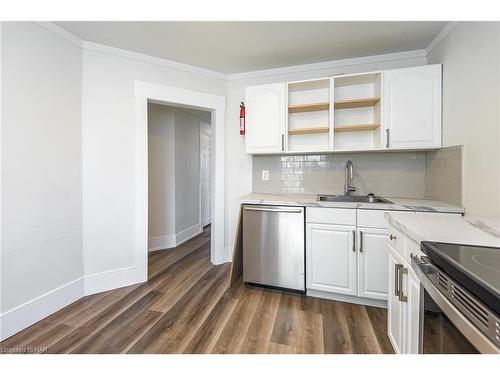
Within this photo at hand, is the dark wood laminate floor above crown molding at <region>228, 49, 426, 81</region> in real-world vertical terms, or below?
below

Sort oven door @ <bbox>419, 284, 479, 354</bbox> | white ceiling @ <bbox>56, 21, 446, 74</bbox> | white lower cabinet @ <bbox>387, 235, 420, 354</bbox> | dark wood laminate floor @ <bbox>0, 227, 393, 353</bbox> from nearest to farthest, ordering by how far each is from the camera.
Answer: oven door @ <bbox>419, 284, 479, 354</bbox> < white lower cabinet @ <bbox>387, 235, 420, 354</bbox> < dark wood laminate floor @ <bbox>0, 227, 393, 353</bbox> < white ceiling @ <bbox>56, 21, 446, 74</bbox>

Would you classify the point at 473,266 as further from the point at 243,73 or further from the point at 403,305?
the point at 243,73

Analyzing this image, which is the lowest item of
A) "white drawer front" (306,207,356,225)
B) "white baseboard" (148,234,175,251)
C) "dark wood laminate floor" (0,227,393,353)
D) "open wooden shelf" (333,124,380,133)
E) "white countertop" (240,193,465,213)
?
"dark wood laminate floor" (0,227,393,353)

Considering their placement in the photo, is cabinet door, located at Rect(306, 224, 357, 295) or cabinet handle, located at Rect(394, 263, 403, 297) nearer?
cabinet handle, located at Rect(394, 263, 403, 297)

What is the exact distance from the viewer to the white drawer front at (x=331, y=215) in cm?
194

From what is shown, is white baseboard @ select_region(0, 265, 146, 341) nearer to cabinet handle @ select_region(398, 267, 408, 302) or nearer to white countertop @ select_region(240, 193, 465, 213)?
white countertop @ select_region(240, 193, 465, 213)

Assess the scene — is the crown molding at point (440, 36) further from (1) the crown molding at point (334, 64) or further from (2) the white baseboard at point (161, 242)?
(2) the white baseboard at point (161, 242)

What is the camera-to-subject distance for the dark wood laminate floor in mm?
1502

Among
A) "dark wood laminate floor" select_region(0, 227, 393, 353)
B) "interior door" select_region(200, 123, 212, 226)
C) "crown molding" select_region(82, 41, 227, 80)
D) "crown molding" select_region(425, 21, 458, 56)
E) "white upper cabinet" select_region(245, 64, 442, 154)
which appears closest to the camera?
"dark wood laminate floor" select_region(0, 227, 393, 353)

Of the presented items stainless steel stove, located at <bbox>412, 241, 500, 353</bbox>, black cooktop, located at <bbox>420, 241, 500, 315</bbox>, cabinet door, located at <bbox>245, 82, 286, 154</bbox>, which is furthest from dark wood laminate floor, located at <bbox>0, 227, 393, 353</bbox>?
cabinet door, located at <bbox>245, 82, 286, 154</bbox>

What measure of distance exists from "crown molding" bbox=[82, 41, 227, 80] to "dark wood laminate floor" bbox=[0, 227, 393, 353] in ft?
7.81

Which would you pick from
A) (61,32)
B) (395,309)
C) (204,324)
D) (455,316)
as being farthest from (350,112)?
(61,32)
